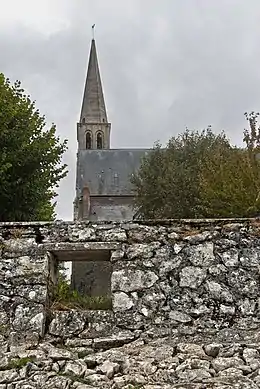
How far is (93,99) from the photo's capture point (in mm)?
57812

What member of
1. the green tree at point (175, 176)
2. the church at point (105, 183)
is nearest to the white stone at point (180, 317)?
the green tree at point (175, 176)

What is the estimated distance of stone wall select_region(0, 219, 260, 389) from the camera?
5.49 meters

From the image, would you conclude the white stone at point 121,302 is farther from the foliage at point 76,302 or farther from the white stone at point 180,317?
the white stone at point 180,317

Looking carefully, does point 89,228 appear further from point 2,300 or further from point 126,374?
point 126,374

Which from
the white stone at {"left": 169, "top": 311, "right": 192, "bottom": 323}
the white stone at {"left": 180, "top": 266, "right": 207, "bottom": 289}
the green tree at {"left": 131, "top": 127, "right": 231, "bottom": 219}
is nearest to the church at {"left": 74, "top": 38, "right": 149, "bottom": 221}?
the green tree at {"left": 131, "top": 127, "right": 231, "bottom": 219}

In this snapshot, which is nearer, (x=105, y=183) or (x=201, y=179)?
(x=201, y=179)

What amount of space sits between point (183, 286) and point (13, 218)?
8148 millimetres

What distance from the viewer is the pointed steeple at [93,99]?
5778 cm

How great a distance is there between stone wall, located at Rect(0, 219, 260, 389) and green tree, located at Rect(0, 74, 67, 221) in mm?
6696

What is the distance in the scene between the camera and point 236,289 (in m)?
6.16

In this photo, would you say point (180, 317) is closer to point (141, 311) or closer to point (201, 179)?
point (141, 311)

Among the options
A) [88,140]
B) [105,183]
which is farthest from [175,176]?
[88,140]

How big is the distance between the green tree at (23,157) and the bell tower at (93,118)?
42.9 metres

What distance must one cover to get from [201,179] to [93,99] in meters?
45.7
